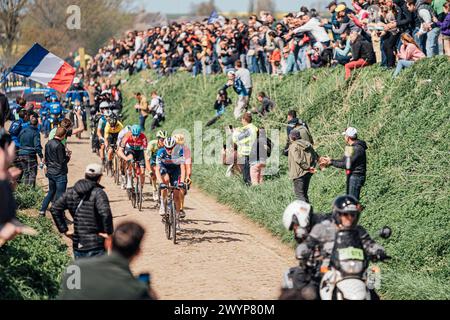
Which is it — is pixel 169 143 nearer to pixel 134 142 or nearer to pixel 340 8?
pixel 134 142

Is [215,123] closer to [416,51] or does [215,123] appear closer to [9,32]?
[416,51]

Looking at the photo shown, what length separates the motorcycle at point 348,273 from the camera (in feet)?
28.4

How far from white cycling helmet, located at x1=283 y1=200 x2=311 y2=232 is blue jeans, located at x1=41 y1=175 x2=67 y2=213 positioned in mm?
7997

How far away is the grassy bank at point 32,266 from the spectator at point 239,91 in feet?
34.1

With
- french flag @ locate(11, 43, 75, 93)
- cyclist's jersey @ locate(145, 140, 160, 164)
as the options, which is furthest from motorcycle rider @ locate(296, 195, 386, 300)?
french flag @ locate(11, 43, 75, 93)

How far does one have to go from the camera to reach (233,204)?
785 inches

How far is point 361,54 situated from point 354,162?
7.28 metres

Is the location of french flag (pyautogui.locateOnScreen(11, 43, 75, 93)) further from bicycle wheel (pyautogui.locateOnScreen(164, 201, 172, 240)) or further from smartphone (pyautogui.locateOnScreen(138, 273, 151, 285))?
smartphone (pyautogui.locateOnScreen(138, 273, 151, 285))

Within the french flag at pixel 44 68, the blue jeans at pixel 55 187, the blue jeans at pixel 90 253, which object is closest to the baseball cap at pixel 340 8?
the french flag at pixel 44 68

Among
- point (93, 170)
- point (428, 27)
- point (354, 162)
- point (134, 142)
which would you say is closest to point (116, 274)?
point (93, 170)

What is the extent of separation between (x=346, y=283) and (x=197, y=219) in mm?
10143

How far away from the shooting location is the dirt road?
1284cm

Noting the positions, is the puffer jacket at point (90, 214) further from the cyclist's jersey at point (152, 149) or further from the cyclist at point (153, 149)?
the cyclist's jersey at point (152, 149)
